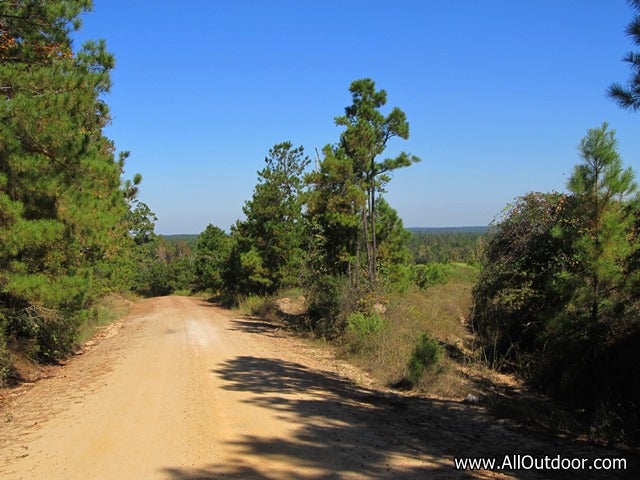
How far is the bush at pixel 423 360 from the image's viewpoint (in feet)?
29.4

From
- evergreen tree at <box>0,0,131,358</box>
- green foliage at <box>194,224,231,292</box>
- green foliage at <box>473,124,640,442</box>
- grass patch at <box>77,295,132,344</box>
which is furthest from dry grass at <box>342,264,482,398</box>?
green foliage at <box>194,224,231,292</box>

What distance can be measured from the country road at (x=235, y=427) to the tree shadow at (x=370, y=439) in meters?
0.02

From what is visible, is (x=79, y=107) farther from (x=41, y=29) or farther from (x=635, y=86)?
(x=635, y=86)

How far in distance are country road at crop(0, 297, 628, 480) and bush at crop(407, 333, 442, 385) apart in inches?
24.3

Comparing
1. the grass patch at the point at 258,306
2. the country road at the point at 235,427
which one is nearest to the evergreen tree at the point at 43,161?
the country road at the point at 235,427

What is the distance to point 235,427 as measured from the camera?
6152 millimetres

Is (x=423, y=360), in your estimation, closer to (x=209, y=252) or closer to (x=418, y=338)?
(x=418, y=338)

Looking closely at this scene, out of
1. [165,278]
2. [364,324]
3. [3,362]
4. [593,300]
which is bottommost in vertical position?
[165,278]

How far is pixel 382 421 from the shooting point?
682 centimetres

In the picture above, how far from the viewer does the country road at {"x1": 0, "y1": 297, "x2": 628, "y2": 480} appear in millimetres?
4961

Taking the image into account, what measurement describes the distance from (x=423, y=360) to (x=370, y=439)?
135 inches

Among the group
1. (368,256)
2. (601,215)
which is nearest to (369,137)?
(368,256)

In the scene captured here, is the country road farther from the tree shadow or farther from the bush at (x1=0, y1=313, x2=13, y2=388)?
the bush at (x1=0, y1=313, x2=13, y2=388)

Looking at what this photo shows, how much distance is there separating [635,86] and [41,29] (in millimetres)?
9591
